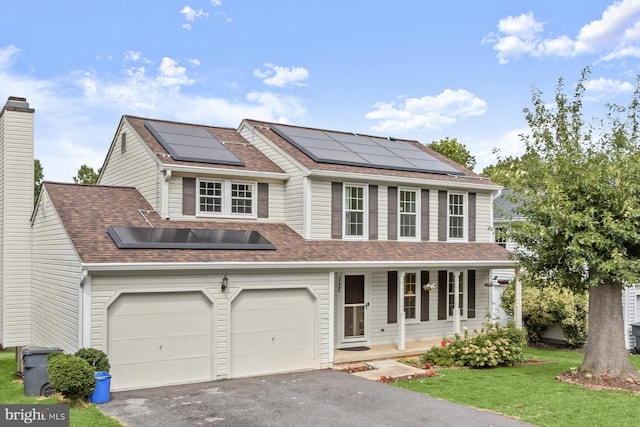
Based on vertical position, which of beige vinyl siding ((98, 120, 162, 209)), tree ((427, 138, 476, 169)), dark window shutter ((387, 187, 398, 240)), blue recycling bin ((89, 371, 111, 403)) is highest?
tree ((427, 138, 476, 169))

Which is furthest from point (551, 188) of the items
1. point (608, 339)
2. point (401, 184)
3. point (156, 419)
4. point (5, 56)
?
point (5, 56)

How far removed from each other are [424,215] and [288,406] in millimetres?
9621

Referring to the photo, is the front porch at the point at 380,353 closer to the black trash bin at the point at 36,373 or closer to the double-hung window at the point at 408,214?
the double-hung window at the point at 408,214

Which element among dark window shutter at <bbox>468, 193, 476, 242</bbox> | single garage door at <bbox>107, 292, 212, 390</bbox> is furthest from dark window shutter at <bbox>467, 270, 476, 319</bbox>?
single garage door at <bbox>107, 292, 212, 390</bbox>

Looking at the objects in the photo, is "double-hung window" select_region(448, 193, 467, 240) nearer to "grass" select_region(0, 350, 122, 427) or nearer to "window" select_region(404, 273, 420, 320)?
"window" select_region(404, 273, 420, 320)

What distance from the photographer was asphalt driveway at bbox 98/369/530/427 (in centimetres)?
978

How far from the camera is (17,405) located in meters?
10.1

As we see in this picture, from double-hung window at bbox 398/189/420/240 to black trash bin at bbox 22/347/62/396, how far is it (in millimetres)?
10888

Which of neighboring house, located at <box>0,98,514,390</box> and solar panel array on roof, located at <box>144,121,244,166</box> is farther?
solar panel array on roof, located at <box>144,121,244,166</box>

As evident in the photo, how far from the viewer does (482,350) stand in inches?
603

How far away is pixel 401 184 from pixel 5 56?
14220 millimetres

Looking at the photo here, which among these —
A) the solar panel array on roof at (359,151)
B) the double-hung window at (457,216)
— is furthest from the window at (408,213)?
the double-hung window at (457,216)

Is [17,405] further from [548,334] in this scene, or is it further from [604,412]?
[548,334]

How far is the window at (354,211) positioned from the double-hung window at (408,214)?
142 centimetres
